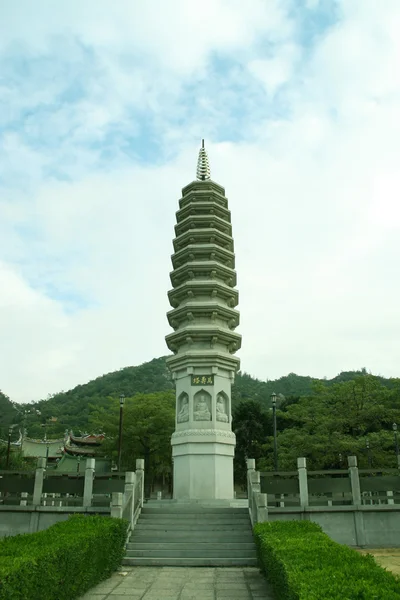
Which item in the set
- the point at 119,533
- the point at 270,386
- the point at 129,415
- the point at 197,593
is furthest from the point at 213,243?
the point at 270,386

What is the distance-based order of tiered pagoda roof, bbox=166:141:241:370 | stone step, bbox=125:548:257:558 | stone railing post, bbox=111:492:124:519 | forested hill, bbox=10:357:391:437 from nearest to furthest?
stone step, bbox=125:548:257:558 → stone railing post, bbox=111:492:124:519 → tiered pagoda roof, bbox=166:141:241:370 → forested hill, bbox=10:357:391:437

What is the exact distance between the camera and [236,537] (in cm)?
1323

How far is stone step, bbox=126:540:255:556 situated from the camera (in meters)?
12.6

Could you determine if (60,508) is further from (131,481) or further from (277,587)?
(277,587)

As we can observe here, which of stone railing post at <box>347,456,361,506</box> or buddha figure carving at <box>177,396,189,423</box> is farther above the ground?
buddha figure carving at <box>177,396,189,423</box>

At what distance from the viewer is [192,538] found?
13227 millimetres

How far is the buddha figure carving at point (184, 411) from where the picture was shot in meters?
19.5

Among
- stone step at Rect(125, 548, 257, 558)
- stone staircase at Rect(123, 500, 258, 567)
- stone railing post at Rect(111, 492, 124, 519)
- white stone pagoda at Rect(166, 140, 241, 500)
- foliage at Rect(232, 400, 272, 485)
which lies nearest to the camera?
stone staircase at Rect(123, 500, 258, 567)

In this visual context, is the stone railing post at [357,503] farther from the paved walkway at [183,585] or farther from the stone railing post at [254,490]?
the paved walkway at [183,585]

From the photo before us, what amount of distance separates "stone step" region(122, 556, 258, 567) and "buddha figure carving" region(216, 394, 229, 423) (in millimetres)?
7703

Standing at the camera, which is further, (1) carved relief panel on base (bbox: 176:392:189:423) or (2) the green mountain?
(2) the green mountain

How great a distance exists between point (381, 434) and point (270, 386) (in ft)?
200

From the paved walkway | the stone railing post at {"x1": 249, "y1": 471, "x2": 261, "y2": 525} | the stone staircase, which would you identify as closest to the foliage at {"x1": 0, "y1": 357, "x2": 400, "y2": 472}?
the stone staircase

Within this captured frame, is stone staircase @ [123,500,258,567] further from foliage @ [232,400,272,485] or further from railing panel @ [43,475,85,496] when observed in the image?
foliage @ [232,400,272,485]
